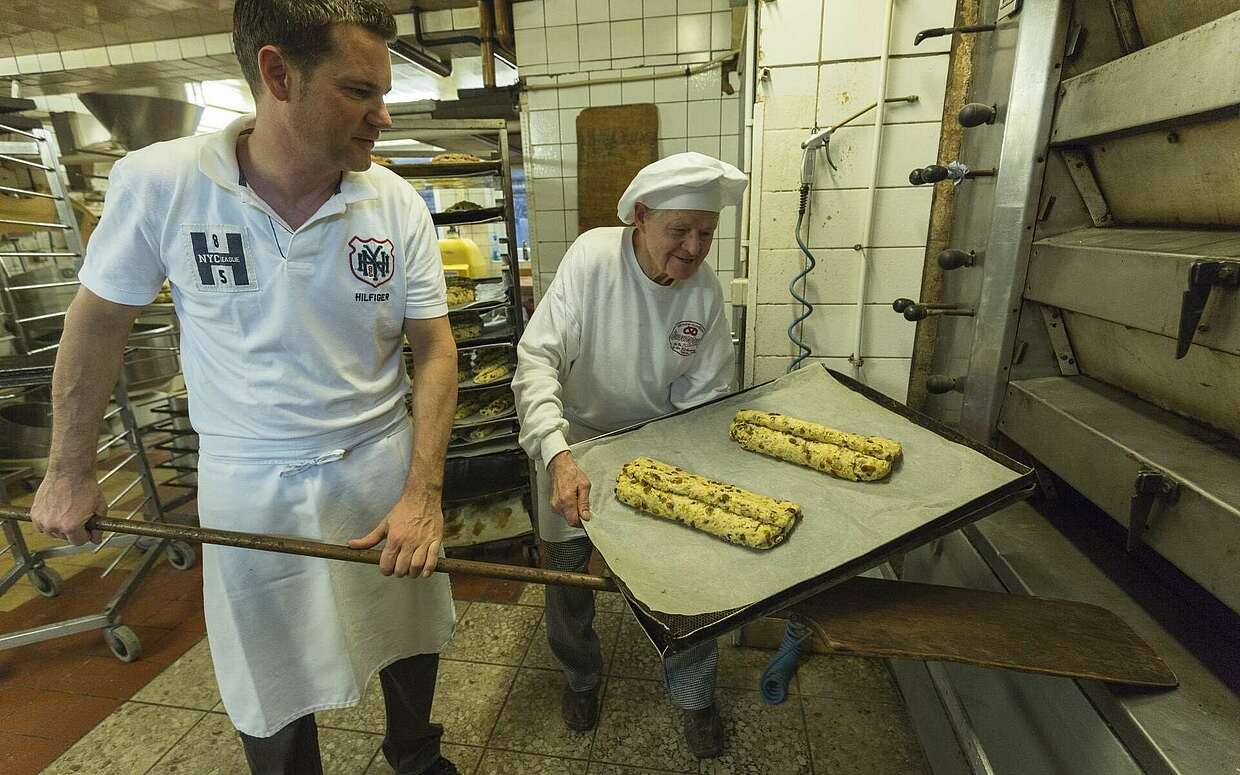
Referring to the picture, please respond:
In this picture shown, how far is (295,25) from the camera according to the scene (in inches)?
39.4

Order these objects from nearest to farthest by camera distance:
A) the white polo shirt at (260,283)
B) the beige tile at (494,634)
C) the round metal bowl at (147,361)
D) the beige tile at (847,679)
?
1. the white polo shirt at (260,283)
2. the beige tile at (847,679)
3. the beige tile at (494,634)
4. the round metal bowl at (147,361)

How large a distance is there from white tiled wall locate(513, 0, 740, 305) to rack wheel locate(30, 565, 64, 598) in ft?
9.23

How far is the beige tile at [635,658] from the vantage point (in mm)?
2117

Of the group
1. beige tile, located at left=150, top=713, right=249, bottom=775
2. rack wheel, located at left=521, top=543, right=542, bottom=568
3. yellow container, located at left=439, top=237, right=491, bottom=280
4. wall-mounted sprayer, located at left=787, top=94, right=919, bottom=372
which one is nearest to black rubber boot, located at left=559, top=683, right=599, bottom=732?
rack wheel, located at left=521, top=543, right=542, bottom=568

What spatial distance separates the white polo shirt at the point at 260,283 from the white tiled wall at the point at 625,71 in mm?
1870

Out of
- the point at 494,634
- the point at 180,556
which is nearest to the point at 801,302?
the point at 494,634

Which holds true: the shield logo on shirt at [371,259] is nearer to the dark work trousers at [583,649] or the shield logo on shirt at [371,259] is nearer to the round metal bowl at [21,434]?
the dark work trousers at [583,649]

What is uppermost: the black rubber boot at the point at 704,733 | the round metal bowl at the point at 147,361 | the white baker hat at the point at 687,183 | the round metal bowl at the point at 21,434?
the white baker hat at the point at 687,183

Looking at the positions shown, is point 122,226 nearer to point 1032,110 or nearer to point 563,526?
point 563,526

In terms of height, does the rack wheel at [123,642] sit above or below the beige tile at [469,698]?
above

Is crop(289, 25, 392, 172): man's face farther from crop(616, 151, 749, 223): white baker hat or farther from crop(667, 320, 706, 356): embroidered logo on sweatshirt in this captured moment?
crop(667, 320, 706, 356): embroidered logo on sweatshirt

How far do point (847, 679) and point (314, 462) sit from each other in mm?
2032

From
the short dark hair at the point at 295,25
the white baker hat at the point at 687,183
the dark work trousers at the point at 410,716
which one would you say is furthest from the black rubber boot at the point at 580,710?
the short dark hair at the point at 295,25

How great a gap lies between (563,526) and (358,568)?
2.03ft
